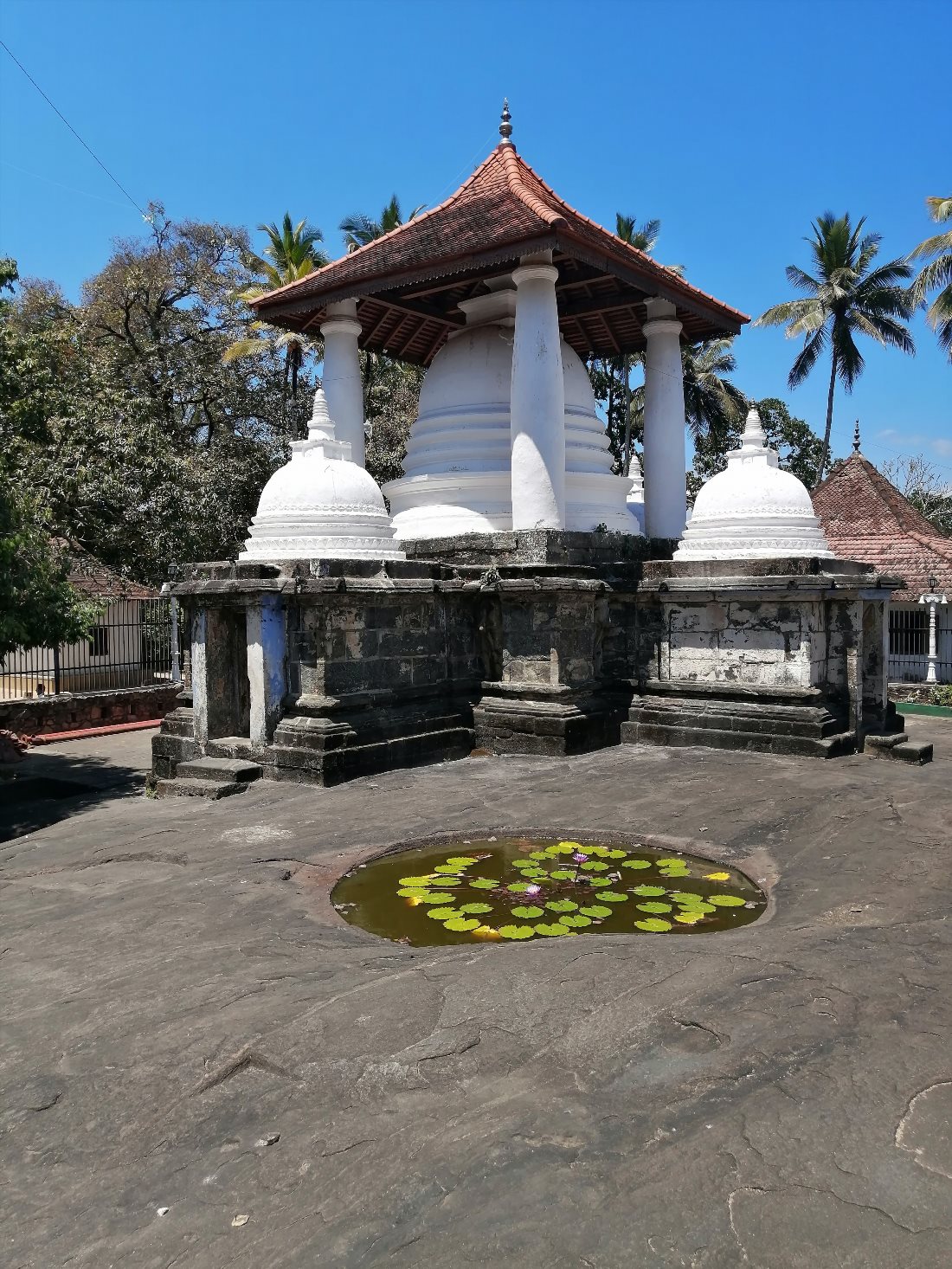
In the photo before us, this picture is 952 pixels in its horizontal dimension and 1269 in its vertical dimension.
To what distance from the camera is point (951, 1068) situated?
9.50 feet

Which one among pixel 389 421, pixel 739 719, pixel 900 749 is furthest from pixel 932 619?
pixel 389 421

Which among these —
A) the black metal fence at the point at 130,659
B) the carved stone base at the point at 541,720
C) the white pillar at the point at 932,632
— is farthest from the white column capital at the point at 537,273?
the white pillar at the point at 932,632

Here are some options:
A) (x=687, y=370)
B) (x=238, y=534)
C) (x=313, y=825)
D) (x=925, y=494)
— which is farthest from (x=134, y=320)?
(x=925, y=494)

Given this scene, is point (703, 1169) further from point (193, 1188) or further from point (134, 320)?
point (134, 320)

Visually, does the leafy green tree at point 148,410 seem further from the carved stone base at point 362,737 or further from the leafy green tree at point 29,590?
the carved stone base at point 362,737

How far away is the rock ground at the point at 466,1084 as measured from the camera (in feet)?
7.39

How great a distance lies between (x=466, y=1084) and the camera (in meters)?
2.90

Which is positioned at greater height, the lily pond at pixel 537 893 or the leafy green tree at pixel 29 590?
the leafy green tree at pixel 29 590

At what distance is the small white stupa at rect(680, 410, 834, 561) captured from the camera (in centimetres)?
962

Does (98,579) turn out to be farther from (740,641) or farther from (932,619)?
(932,619)

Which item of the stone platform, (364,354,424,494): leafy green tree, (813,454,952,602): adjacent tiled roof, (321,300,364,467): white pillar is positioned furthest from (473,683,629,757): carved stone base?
(364,354,424,494): leafy green tree

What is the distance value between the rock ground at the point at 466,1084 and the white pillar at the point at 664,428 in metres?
6.80

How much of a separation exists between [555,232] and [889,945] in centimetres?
712

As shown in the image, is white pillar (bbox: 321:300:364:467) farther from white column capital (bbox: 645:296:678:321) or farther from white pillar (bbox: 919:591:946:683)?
white pillar (bbox: 919:591:946:683)
